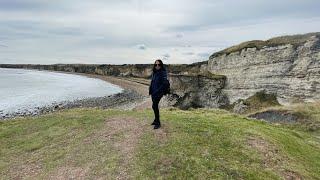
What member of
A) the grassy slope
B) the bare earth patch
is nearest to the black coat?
the grassy slope

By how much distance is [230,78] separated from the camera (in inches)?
2677

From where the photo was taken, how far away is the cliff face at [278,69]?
4946 centimetres

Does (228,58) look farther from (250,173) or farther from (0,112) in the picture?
(250,173)

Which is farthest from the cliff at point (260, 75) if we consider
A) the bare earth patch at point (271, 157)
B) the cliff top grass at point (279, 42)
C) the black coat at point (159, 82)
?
the black coat at point (159, 82)

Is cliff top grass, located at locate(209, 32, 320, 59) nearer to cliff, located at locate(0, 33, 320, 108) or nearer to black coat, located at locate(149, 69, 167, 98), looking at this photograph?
cliff, located at locate(0, 33, 320, 108)

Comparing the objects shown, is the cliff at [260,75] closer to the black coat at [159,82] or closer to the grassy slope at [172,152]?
the grassy slope at [172,152]

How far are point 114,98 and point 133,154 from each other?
231 ft

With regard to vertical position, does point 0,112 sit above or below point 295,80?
below

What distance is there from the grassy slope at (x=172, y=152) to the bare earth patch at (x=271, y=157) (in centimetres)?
5

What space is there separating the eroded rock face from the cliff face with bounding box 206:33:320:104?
1.63 meters

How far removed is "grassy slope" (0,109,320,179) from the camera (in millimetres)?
19000

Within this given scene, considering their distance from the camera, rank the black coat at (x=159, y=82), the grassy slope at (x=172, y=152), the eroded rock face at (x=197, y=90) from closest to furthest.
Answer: the grassy slope at (x=172, y=152) < the black coat at (x=159, y=82) < the eroded rock face at (x=197, y=90)

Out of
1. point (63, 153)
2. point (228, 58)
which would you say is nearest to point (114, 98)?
point (228, 58)

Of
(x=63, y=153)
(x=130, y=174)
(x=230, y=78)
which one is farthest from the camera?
(x=230, y=78)
